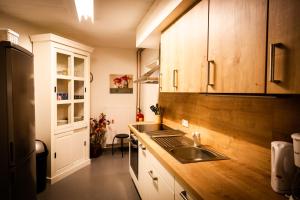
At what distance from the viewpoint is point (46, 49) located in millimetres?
2902

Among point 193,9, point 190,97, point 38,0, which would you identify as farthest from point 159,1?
point 38,0

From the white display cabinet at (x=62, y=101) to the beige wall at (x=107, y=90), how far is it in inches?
33.1

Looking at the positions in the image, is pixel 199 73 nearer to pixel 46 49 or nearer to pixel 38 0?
pixel 38 0

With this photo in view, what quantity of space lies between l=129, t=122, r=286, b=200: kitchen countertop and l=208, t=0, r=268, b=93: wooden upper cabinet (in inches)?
20.4

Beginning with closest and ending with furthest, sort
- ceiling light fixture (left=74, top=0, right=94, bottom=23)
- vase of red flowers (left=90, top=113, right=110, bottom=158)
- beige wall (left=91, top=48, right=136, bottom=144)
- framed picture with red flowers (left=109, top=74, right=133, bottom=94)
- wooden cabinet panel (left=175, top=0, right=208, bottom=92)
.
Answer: wooden cabinet panel (left=175, top=0, right=208, bottom=92)
ceiling light fixture (left=74, top=0, right=94, bottom=23)
vase of red flowers (left=90, top=113, right=110, bottom=158)
beige wall (left=91, top=48, right=136, bottom=144)
framed picture with red flowers (left=109, top=74, right=133, bottom=94)

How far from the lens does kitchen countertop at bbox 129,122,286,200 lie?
968mm

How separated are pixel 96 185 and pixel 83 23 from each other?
2.48 meters

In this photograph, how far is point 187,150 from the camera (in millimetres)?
1804

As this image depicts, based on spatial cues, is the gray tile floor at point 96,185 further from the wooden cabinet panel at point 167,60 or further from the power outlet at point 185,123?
the wooden cabinet panel at point 167,60

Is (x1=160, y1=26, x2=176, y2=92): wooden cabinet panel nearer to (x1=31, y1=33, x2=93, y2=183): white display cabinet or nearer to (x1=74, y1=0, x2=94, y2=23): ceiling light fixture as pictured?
(x1=74, y1=0, x2=94, y2=23): ceiling light fixture

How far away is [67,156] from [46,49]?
5.77 ft

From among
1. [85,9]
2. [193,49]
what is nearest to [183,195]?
[193,49]

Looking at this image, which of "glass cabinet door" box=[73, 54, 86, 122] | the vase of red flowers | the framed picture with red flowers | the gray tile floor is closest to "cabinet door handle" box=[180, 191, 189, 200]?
the gray tile floor

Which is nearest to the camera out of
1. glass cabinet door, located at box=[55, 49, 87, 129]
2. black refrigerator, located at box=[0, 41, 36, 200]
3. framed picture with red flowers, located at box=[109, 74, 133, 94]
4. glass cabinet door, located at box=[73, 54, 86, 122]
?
black refrigerator, located at box=[0, 41, 36, 200]
